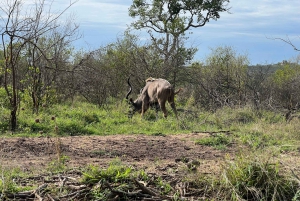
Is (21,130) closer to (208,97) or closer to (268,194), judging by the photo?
(268,194)

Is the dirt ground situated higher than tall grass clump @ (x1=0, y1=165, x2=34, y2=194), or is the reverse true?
tall grass clump @ (x1=0, y1=165, x2=34, y2=194)

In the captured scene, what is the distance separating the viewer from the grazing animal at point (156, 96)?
1469 cm

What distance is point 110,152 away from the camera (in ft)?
27.5

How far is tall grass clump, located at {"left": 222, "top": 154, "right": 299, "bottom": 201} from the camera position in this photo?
5301 mm

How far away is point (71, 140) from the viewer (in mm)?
9672

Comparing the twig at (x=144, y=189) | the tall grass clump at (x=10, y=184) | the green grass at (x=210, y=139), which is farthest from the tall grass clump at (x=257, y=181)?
the tall grass clump at (x=10, y=184)

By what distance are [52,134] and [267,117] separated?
8.31 metres

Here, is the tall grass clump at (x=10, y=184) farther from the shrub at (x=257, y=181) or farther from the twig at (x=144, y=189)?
the shrub at (x=257, y=181)

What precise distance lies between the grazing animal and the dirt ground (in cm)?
433

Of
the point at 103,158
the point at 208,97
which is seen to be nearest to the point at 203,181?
the point at 103,158

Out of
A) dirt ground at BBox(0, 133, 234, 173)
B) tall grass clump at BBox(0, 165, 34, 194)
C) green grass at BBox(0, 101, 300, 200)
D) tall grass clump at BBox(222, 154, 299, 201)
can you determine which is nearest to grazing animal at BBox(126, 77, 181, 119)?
green grass at BBox(0, 101, 300, 200)

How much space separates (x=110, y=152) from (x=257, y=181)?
148 inches

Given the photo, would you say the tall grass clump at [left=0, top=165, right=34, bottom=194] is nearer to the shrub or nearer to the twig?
the twig

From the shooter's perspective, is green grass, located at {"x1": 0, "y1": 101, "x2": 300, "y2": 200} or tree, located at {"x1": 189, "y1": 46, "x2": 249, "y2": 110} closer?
green grass, located at {"x1": 0, "y1": 101, "x2": 300, "y2": 200}
